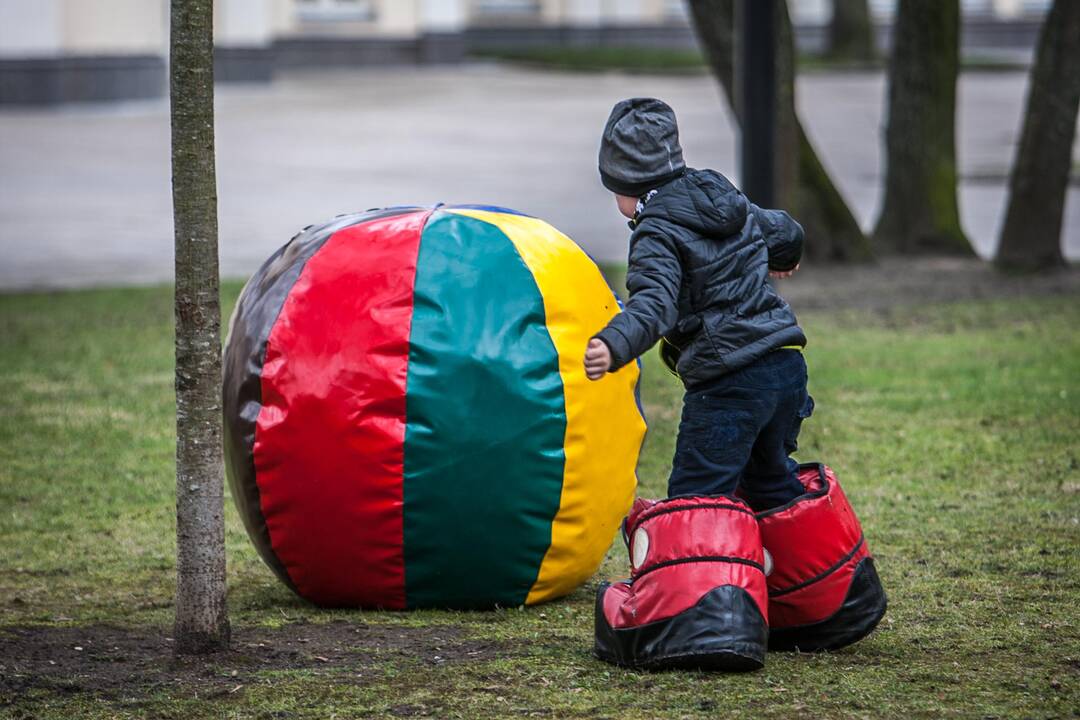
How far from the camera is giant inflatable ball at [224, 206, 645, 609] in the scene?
5.04 meters

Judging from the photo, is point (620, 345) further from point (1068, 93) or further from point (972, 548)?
point (1068, 93)

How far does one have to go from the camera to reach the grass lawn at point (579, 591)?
4.31m

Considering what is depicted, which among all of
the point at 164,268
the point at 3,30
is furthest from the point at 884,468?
the point at 3,30

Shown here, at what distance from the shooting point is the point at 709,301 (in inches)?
184

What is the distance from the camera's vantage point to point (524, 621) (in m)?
5.21

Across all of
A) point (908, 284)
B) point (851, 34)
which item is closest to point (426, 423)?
point (908, 284)

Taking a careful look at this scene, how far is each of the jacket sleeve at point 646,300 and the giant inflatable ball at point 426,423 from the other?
27.4 inches

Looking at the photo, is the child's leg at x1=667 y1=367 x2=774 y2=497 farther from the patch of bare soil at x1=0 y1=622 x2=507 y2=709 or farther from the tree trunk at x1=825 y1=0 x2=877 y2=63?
the tree trunk at x1=825 y1=0 x2=877 y2=63

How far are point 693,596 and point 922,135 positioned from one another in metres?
10.3

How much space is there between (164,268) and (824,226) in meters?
6.09

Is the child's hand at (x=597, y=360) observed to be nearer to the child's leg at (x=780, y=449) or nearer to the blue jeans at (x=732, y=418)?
the blue jeans at (x=732, y=418)

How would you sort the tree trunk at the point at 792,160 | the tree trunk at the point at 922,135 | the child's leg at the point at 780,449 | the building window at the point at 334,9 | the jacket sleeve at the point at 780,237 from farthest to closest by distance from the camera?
the building window at the point at 334,9 → the tree trunk at the point at 922,135 → the tree trunk at the point at 792,160 → the jacket sleeve at the point at 780,237 → the child's leg at the point at 780,449

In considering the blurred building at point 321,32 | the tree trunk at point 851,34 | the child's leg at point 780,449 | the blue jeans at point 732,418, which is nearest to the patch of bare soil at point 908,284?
the child's leg at point 780,449

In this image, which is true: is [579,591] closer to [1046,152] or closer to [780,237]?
[780,237]
